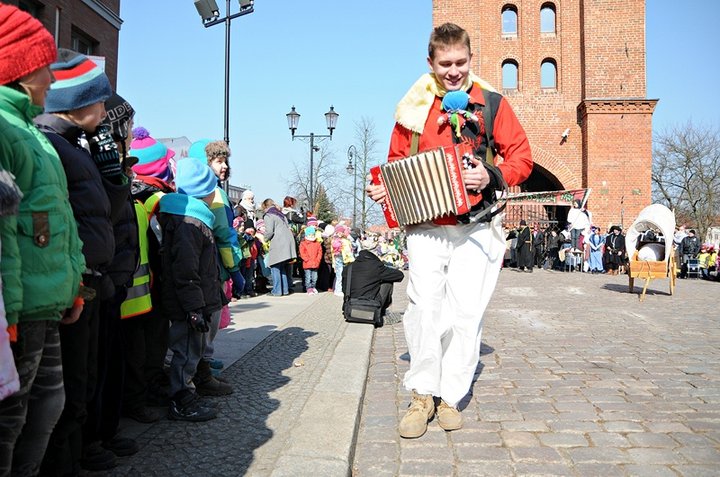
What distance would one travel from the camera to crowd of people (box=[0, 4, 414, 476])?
2014mm

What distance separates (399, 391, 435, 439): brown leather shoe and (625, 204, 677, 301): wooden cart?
975cm

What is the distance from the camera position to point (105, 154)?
2.83 metres

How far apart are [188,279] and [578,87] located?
2788cm

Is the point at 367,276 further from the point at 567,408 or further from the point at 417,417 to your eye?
the point at 417,417

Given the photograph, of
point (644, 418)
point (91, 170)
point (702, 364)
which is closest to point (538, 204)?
point (702, 364)

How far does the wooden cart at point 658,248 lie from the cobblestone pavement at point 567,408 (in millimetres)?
5095

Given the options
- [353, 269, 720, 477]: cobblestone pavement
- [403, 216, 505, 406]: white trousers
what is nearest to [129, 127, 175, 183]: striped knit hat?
[403, 216, 505, 406]: white trousers

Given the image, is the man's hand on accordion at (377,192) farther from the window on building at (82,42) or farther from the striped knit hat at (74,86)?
the window on building at (82,42)

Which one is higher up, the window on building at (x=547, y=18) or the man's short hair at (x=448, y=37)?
the window on building at (x=547, y=18)

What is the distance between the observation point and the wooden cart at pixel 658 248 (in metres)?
12.3

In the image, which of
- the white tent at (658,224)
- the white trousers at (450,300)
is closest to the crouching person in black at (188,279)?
the white trousers at (450,300)

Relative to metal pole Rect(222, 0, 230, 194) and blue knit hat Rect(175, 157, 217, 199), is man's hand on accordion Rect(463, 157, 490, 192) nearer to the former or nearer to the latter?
blue knit hat Rect(175, 157, 217, 199)

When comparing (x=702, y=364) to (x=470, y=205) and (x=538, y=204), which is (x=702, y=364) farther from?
(x=538, y=204)

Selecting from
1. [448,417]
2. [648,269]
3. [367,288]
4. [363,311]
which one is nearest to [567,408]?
[448,417]
